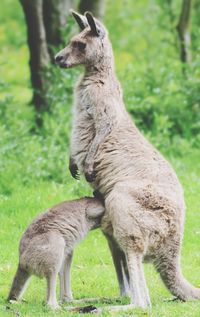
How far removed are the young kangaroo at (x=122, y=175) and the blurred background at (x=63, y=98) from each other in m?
3.31

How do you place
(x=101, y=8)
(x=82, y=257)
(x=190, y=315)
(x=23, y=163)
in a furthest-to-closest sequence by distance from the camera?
1. (x=101, y=8)
2. (x=23, y=163)
3. (x=82, y=257)
4. (x=190, y=315)

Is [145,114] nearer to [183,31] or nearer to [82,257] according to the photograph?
[183,31]

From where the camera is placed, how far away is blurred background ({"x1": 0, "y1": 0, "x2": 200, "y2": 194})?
1173 cm

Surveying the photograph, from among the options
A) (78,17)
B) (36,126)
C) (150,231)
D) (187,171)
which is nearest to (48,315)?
(150,231)

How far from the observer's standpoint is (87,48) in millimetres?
7922

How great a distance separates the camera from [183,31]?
53.8 feet

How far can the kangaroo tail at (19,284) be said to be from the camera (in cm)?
704

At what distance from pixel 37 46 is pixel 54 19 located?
1104 millimetres

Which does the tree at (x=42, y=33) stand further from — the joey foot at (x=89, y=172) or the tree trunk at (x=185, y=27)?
the joey foot at (x=89, y=172)

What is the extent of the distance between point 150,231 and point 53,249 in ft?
2.69

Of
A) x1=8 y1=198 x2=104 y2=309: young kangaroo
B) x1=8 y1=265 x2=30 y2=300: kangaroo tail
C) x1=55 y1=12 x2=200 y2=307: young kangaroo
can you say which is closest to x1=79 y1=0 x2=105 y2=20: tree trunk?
x1=55 y1=12 x2=200 y2=307: young kangaroo

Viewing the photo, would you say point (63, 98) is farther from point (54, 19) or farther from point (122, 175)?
point (122, 175)

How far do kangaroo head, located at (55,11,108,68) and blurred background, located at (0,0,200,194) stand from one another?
332 cm

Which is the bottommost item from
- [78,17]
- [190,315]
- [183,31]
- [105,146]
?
[190,315]
